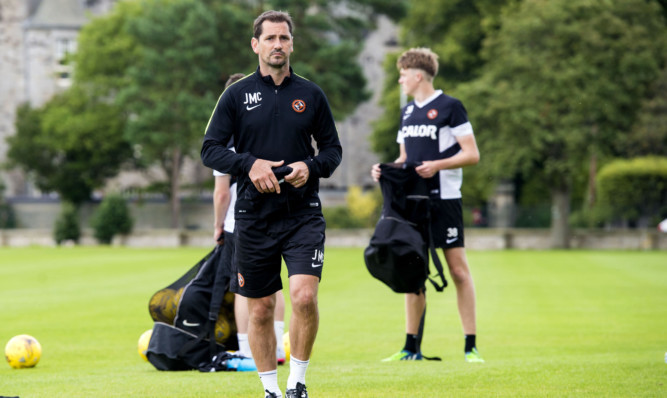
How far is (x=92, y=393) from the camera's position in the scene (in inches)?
254

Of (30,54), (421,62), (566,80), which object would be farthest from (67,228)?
(421,62)

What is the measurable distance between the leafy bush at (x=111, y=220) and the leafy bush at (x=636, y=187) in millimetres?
22916

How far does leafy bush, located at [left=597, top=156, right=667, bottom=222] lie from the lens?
40.1 meters

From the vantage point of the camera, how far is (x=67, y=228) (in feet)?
159

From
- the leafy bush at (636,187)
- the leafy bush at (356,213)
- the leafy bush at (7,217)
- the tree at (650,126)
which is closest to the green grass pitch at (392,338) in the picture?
the leafy bush at (636,187)

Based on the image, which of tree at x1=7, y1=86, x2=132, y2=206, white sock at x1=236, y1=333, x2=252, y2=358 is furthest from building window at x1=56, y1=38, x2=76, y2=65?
white sock at x1=236, y1=333, x2=252, y2=358

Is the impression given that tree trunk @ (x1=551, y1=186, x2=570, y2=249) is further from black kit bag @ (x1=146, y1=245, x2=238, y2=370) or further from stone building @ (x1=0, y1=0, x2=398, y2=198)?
black kit bag @ (x1=146, y1=245, x2=238, y2=370)

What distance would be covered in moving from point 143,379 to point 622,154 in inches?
1527

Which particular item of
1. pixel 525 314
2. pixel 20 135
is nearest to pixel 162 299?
pixel 525 314

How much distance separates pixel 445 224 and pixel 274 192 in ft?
8.74

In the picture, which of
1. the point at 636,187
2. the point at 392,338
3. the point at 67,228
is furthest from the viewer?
the point at 67,228

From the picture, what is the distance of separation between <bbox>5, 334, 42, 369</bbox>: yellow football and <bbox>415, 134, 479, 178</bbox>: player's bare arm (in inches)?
144

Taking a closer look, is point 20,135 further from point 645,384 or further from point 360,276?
point 645,384

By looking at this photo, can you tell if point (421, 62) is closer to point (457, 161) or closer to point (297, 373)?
point (457, 161)
